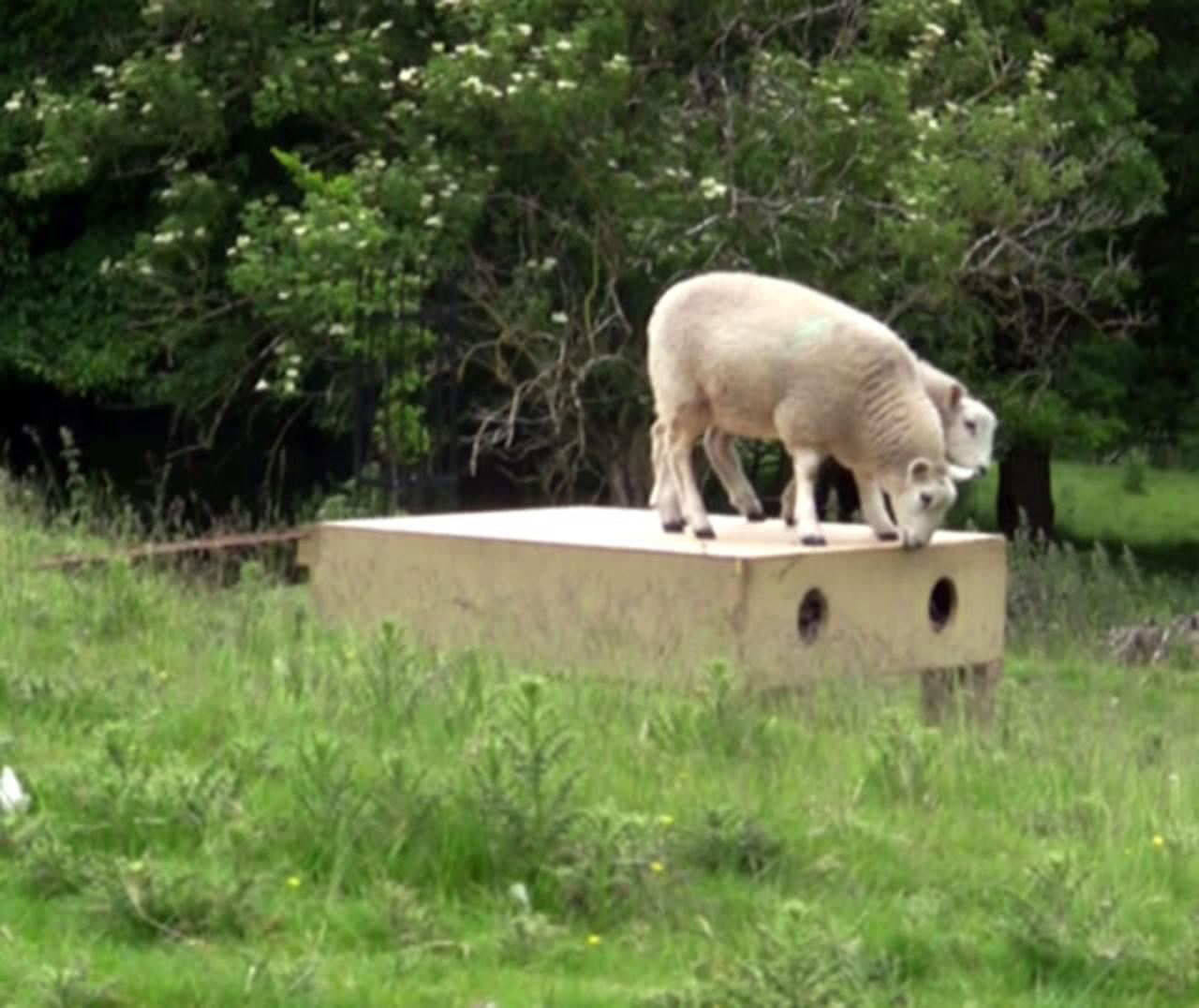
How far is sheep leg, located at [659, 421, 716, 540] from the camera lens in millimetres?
10648

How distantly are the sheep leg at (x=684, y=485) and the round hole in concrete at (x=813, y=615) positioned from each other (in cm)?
62

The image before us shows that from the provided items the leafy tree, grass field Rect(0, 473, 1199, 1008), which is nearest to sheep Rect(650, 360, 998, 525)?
grass field Rect(0, 473, 1199, 1008)

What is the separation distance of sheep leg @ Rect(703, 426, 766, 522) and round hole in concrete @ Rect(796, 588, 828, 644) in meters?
1.08

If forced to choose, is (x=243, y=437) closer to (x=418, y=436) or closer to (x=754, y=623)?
(x=418, y=436)

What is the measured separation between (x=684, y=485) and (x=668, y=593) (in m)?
0.94

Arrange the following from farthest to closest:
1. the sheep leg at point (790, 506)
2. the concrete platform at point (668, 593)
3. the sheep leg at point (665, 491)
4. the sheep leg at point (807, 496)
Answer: the sheep leg at point (790, 506)
the sheep leg at point (665, 491)
the sheep leg at point (807, 496)
the concrete platform at point (668, 593)

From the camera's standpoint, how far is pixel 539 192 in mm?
20594

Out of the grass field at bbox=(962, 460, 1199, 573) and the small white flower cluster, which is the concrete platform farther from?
the grass field at bbox=(962, 460, 1199, 573)

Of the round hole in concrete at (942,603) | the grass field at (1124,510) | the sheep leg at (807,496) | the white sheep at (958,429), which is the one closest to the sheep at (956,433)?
the white sheep at (958,429)

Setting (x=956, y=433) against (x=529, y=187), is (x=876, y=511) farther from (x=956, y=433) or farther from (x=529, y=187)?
(x=529, y=187)

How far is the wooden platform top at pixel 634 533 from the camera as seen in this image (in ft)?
33.4

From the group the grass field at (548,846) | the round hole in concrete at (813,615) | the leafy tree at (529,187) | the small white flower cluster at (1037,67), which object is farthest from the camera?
the small white flower cluster at (1037,67)

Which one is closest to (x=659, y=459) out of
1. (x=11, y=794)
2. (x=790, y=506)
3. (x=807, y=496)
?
(x=790, y=506)

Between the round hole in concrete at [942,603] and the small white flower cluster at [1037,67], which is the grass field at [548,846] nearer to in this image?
the round hole in concrete at [942,603]
